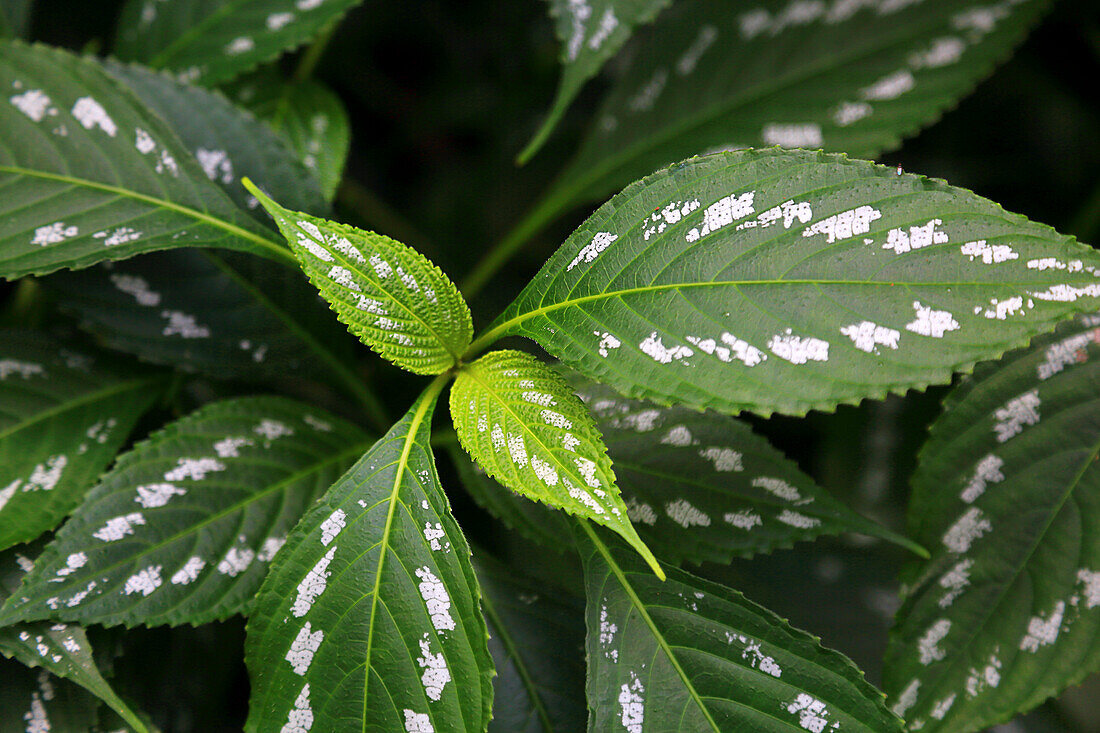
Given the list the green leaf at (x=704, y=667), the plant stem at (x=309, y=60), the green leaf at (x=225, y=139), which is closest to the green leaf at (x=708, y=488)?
the green leaf at (x=704, y=667)

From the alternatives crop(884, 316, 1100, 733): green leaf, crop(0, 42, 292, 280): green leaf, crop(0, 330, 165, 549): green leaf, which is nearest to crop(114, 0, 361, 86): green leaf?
crop(0, 42, 292, 280): green leaf

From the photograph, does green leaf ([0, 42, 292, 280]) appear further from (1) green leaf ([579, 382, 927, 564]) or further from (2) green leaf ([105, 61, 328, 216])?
(1) green leaf ([579, 382, 927, 564])

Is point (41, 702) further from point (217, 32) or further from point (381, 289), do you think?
point (217, 32)

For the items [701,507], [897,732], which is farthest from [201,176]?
[897,732]

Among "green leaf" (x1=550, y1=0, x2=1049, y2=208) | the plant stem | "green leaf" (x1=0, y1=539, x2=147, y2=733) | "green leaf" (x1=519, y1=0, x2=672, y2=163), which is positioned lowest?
"green leaf" (x1=0, y1=539, x2=147, y2=733)

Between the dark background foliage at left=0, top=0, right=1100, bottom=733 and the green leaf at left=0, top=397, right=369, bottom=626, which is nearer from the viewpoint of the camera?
the green leaf at left=0, top=397, right=369, bottom=626

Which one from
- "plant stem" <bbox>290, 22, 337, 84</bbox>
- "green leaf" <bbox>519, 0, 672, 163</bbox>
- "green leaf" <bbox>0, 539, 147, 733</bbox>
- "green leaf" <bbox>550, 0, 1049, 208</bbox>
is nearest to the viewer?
"green leaf" <bbox>0, 539, 147, 733</bbox>

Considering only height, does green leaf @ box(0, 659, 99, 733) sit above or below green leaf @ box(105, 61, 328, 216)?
below

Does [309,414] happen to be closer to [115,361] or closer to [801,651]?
[115,361]
